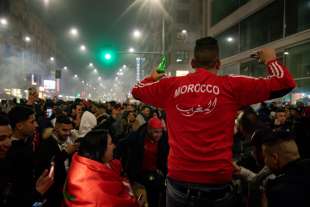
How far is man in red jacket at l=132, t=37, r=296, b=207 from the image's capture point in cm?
276

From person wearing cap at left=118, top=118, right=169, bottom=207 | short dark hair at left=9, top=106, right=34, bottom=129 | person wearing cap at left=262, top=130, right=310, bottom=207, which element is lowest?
person wearing cap at left=118, top=118, right=169, bottom=207

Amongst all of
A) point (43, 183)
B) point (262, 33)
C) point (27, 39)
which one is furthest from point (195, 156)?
point (27, 39)

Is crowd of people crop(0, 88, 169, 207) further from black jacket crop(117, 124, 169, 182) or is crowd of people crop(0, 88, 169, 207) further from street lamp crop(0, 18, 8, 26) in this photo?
street lamp crop(0, 18, 8, 26)


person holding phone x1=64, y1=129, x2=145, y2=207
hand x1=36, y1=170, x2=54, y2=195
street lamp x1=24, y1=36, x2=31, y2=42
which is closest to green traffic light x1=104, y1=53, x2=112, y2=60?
person holding phone x1=64, y1=129, x2=145, y2=207

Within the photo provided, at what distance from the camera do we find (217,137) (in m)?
2.78

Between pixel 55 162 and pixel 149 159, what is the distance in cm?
225

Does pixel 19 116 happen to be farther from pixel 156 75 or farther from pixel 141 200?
pixel 156 75

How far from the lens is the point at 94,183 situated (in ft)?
10.4

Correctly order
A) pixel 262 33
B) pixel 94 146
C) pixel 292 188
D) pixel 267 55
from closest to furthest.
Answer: pixel 292 188
pixel 267 55
pixel 94 146
pixel 262 33

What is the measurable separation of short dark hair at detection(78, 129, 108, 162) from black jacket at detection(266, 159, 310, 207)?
1756 mm

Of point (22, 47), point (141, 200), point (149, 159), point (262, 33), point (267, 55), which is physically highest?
point (22, 47)

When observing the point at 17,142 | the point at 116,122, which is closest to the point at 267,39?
the point at 116,122

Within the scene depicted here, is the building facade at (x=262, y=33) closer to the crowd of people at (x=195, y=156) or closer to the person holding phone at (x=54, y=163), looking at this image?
the person holding phone at (x=54, y=163)

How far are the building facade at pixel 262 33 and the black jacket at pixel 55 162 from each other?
13557mm
